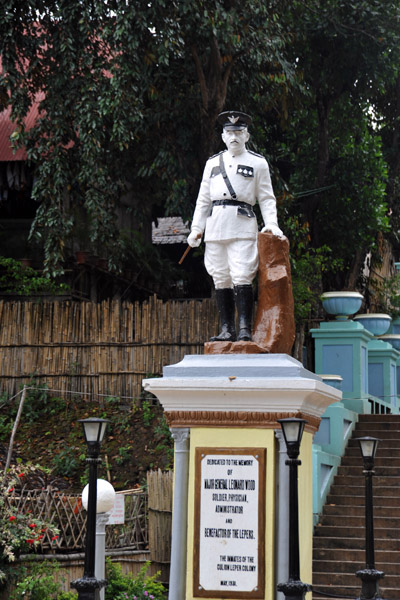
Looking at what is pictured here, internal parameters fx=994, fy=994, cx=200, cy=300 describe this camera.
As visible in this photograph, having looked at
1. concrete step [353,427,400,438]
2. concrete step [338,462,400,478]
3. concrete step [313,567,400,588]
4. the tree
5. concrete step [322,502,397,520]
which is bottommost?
concrete step [313,567,400,588]

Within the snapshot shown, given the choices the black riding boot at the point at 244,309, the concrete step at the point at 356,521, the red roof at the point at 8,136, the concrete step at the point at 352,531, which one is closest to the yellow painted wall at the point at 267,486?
the black riding boot at the point at 244,309

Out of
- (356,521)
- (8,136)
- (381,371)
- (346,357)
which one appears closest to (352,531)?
(356,521)

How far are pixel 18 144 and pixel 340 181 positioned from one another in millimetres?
7504

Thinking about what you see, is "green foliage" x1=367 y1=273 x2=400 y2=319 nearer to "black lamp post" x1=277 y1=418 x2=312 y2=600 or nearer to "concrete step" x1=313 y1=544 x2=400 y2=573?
"concrete step" x1=313 y1=544 x2=400 y2=573

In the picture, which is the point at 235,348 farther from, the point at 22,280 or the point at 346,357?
the point at 22,280

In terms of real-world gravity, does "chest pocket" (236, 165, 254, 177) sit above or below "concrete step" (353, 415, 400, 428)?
above

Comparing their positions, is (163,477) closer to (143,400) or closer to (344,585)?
(344,585)

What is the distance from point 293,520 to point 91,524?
1528 millimetres

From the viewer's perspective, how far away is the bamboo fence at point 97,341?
19.1 m

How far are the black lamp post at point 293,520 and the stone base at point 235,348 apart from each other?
3.38 feet

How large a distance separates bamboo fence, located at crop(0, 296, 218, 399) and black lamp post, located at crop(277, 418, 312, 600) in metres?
11.7

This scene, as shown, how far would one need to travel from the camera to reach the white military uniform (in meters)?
8.33

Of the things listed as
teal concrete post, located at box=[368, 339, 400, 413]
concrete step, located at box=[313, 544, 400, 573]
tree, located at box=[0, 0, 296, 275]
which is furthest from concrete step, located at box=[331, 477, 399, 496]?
tree, located at box=[0, 0, 296, 275]

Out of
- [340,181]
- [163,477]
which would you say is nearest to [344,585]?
[163,477]
